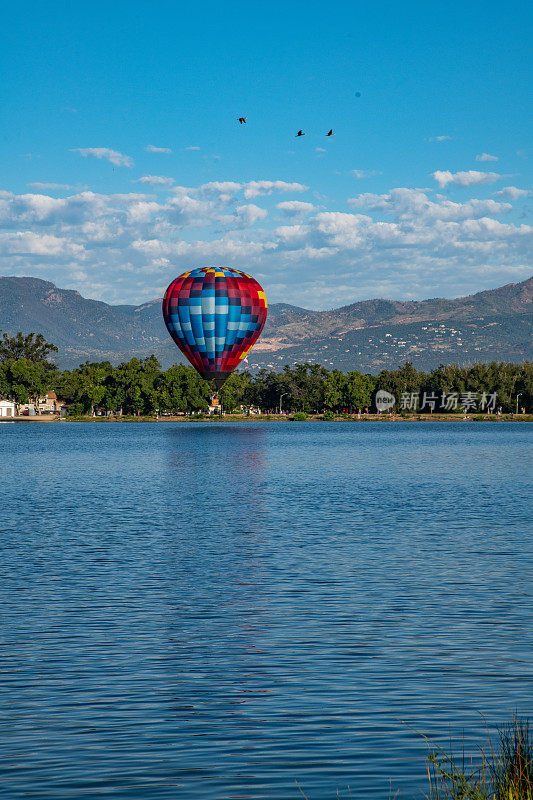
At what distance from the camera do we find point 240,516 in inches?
2170

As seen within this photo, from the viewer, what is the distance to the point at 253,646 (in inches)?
909

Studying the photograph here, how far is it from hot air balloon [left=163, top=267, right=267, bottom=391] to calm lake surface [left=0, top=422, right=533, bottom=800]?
111126mm

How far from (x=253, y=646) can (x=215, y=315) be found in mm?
144973

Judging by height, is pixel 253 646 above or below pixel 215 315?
below

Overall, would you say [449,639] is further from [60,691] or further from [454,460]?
[454,460]

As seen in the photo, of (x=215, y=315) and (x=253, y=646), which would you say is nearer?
(x=253, y=646)

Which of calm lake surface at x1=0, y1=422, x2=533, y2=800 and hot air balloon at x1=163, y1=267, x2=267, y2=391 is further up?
hot air balloon at x1=163, y1=267, x2=267, y2=391

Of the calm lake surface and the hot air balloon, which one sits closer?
the calm lake surface

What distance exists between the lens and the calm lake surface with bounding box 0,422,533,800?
1516cm

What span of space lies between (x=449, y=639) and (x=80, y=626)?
930 centimetres

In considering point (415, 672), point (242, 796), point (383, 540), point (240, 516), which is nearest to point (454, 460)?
point (240, 516)

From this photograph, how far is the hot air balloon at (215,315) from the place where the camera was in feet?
545

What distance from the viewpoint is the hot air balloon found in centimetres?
16625

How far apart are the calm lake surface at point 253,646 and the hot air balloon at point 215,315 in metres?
111
